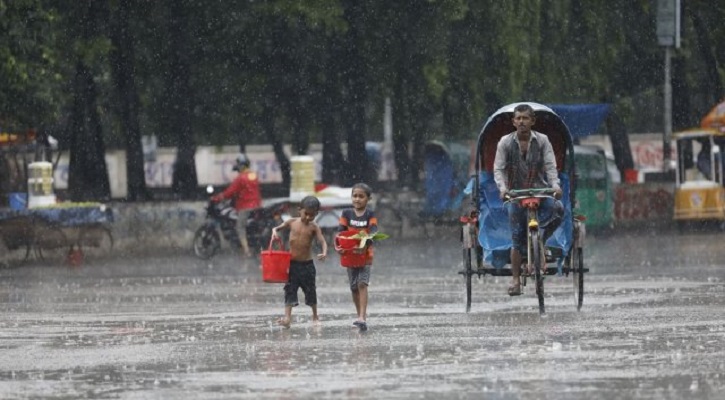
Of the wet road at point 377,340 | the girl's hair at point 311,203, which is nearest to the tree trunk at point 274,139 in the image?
the wet road at point 377,340

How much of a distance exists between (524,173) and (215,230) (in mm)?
16027

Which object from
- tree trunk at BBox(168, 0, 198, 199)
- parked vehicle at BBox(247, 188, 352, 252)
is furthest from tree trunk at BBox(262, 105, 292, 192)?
parked vehicle at BBox(247, 188, 352, 252)

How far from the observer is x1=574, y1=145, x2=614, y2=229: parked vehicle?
39.4 metres

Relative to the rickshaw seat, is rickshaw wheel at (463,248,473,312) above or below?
below

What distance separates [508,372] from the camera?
11664mm

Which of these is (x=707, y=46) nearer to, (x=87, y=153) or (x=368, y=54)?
(x=368, y=54)

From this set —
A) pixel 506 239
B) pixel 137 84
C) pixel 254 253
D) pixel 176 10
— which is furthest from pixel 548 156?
pixel 137 84

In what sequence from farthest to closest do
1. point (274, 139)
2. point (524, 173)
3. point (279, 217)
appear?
1. point (274, 139)
2. point (279, 217)
3. point (524, 173)

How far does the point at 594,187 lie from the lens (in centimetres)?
3972

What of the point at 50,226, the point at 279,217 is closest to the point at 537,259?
the point at 50,226

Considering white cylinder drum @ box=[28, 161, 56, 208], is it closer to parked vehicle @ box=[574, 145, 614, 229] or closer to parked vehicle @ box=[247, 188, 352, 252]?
parked vehicle @ box=[247, 188, 352, 252]

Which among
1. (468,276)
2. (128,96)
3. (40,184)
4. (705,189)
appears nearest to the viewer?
(468,276)

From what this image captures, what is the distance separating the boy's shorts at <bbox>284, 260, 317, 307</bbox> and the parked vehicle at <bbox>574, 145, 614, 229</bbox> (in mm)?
23373

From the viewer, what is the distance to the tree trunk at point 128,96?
38.3 metres
